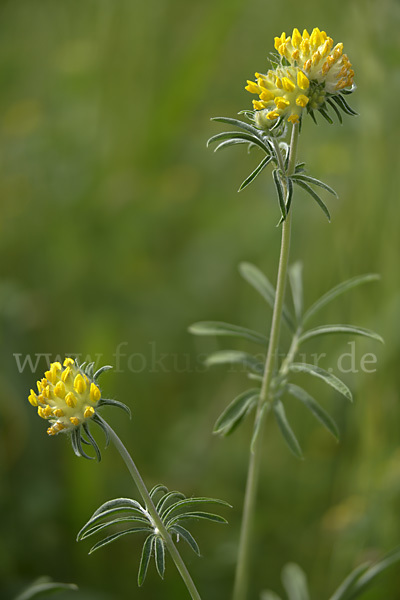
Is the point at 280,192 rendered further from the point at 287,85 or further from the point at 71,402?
the point at 71,402

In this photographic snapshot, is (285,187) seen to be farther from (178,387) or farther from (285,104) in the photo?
(178,387)

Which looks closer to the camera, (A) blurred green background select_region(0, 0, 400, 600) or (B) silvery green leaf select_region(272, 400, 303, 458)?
(B) silvery green leaf select_region(272, 400, 303, 458)

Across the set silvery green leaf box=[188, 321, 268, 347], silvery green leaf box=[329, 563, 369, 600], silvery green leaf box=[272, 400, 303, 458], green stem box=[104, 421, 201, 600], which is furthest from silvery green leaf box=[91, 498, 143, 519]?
silvery green leaf box=[329, 563, 369, 600]

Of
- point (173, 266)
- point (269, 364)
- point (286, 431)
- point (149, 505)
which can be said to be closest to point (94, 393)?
point (149, 505)

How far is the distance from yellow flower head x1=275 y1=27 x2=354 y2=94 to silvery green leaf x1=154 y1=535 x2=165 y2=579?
1.01m

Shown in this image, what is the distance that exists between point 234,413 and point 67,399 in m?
0.53

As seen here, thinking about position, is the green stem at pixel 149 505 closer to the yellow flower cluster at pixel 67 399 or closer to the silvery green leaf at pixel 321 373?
the yellow flower cluster at pixel 67 399

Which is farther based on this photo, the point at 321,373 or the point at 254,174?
the point at 321,373

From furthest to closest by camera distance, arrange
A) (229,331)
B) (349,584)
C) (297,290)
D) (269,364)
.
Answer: (297,290) < (229,331) < (349,584) < (269,364)

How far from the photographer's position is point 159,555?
4.25 feet

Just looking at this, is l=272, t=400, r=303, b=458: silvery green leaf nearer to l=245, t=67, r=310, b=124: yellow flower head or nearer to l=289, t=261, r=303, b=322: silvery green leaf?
l=289, t=261, r=303, b=322: silvery green leaf

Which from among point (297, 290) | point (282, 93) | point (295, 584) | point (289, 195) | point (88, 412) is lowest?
point (295, 584)

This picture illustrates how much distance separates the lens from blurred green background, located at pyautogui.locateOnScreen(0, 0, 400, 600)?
256 cm

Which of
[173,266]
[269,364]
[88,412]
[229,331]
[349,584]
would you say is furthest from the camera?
[173,266]
